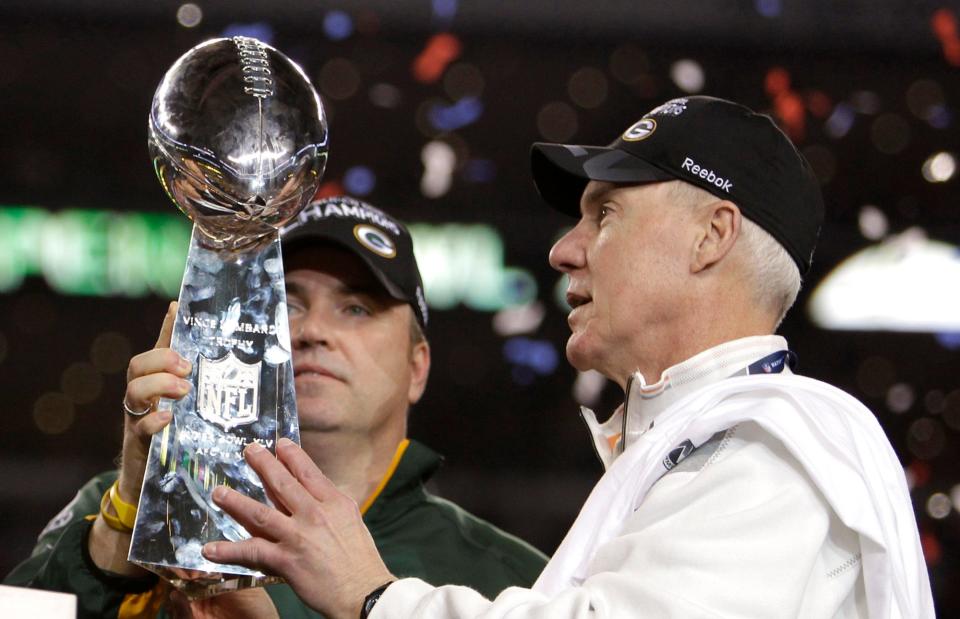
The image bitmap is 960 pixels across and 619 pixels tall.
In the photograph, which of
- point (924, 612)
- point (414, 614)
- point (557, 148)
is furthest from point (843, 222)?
point (414, 614)

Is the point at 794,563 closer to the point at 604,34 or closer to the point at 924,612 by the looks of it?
the point at 924,612

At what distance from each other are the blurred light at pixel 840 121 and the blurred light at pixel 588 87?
684 millimetres

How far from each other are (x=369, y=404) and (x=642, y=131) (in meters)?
0.67

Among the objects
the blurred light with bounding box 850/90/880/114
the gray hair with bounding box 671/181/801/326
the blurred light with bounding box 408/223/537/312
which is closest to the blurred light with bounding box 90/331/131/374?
→ the blurred light with bounding box 408/223/537/312

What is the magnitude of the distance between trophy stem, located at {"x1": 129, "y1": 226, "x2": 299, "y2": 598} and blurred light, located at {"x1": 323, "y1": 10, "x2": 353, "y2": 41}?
7.88 ft

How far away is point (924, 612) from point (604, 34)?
2.65 meters

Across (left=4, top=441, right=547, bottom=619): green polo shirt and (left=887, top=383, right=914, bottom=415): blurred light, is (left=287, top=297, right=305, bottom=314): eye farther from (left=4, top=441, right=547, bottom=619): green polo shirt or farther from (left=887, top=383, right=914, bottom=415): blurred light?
(left=887, top=383, right=914, bottom=415): blurred light

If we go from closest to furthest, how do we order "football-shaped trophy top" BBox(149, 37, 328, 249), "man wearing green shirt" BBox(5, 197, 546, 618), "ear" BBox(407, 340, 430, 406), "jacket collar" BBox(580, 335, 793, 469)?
"football-shaped trophy top" BBox(149, 37, 328, 249) < "jacket collar" BBox(580, 335, 793, 469) < "man wearing green shirt" BBox(5, 197, 546, 618) < "ear" BBox(407, 340, 430, 406)

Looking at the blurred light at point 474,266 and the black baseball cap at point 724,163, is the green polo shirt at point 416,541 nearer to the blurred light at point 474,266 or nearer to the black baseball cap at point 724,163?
the black baseball cap at point 724,163

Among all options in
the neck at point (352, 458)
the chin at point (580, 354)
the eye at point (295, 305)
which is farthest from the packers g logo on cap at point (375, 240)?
the chin at point (580, 354)

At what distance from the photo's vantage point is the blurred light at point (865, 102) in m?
3.65

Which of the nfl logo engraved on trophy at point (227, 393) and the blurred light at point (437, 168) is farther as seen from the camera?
the blurred light at point (437, 168)

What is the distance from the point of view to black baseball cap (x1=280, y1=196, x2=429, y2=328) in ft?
6.46

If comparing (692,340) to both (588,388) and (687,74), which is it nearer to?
(588,388)
